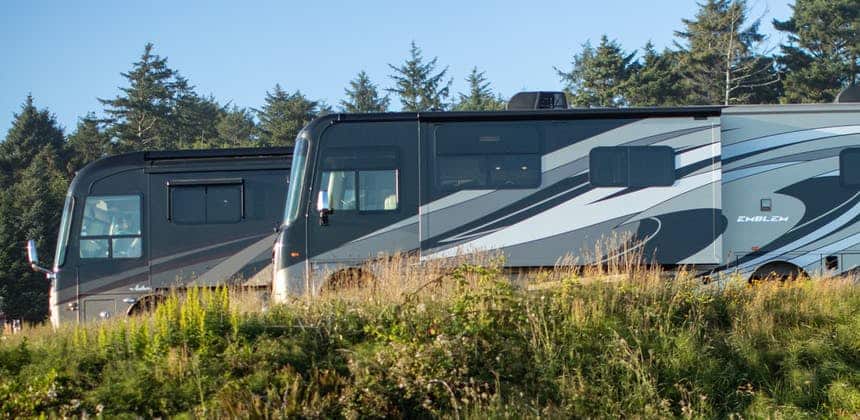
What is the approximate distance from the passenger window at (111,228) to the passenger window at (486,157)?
6.76 metres

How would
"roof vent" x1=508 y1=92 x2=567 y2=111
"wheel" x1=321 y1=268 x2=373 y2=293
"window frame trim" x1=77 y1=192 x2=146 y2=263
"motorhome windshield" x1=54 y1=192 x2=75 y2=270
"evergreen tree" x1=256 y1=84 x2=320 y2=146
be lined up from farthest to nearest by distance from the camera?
"evergreen tree" x1=256 y1=84 x2=320 y2=146 → "window frame trim" x1=77 y1=192 x2=146 y2=263 → "motorhome windshield" x1=54 y1=192 x2=75 y2=270 → "roof vent" x1=508 y1=92 x2=567 y2=111 → "wheel" x1=321 y1=268 x2=373 y2=293

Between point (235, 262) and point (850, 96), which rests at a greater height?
point (850, 96)

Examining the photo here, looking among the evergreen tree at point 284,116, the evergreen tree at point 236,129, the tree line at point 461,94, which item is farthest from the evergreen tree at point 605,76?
the evergreen tree at point 236,129

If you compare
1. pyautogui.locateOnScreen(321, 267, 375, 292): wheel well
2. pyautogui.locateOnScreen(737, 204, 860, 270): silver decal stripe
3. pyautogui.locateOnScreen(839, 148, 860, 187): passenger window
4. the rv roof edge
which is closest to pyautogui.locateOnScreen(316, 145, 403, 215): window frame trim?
pyautogui.locateOnScreen(321, 267, 375, 292): wheel well

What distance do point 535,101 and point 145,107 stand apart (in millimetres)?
51545

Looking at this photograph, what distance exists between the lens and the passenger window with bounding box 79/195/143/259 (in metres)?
16.2

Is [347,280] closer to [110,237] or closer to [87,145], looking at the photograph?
[110,237]

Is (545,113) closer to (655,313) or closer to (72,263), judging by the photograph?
(655,313)

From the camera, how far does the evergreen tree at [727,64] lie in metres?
46.7

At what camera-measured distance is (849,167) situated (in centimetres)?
1370

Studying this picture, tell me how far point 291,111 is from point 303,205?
45965mm

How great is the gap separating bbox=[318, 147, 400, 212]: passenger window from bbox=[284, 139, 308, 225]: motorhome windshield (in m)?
0.32

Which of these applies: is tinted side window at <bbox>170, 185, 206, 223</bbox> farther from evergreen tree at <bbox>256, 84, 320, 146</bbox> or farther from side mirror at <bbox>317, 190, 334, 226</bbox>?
evergreen tree at <bbox>256, 84, 320, 146</bbox>

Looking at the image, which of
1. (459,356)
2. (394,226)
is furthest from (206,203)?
(459,356)
